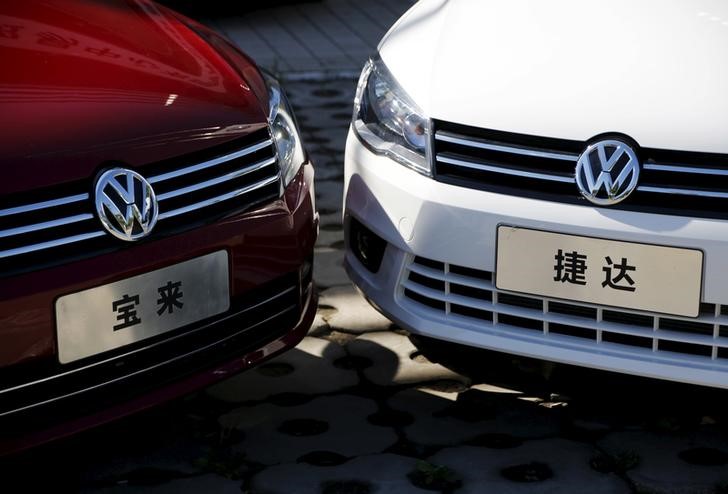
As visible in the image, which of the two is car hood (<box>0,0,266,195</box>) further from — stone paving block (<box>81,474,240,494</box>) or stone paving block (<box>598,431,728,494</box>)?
stone paving block (<box>598,431,728,494</box>)

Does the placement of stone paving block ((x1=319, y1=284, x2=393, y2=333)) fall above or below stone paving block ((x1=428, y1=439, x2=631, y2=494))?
above

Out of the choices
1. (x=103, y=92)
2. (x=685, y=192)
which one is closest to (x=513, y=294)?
(x=685, y=192)

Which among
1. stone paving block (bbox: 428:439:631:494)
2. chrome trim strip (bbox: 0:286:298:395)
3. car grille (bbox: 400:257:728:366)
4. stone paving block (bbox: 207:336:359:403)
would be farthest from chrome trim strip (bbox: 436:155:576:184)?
stone paving block (bbox: 207:336:359:403)

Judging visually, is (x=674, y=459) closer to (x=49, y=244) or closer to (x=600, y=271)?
(x=600, y=271)

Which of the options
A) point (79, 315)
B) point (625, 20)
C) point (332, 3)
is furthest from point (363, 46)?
point (79, 315)

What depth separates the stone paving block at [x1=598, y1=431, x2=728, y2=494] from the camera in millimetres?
2859

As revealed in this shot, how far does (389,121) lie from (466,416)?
75 cm

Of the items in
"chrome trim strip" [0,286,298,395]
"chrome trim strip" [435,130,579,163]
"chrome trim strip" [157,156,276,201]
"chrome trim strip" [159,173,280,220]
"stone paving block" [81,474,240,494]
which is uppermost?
"chrome trim strip" [435,130,579,163]

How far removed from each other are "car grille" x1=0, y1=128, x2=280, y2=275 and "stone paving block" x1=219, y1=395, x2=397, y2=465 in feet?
1.97

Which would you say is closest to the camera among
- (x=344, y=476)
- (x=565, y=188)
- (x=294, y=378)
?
(x=565, y=188)

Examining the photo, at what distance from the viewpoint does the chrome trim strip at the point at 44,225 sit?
7.97 feet

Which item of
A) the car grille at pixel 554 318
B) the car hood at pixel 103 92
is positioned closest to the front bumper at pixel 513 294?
the car grille at pixel 554 318

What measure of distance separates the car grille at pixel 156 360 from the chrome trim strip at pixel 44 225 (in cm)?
26

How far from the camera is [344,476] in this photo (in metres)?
2.92
